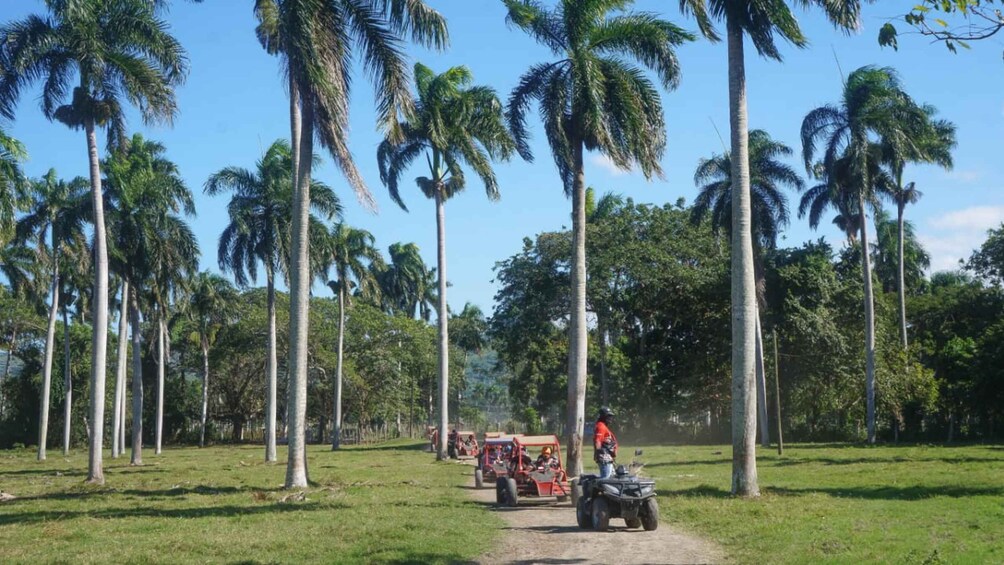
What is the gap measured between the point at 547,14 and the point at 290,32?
26.4ft

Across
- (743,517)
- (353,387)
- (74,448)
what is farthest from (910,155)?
(74,448)

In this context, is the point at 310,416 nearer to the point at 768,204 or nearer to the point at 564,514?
the point at 768,204

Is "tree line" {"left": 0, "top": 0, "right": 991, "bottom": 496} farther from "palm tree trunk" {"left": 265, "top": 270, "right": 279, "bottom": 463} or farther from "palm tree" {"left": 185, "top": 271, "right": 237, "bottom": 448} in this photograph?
"palm tree" {"left": 185, "top": 271, "right": 237, "bottom": 448}

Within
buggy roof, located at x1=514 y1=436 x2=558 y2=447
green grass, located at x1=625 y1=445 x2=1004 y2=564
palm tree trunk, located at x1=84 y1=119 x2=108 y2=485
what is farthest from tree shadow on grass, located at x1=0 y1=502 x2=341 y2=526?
palm tree trunk, located at x1=84 y1=119 x2=108 y2=485

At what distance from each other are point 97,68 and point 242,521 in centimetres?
1529

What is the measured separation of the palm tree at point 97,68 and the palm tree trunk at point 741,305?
15.6 m

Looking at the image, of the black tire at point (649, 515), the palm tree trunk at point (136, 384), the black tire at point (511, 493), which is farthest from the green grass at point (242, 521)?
the palm tree trunk at point (136, 384)

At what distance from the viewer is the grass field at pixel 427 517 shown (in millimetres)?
12367

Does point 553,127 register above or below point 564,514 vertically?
above

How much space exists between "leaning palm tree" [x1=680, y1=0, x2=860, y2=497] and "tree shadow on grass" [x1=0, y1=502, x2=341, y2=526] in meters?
8.68

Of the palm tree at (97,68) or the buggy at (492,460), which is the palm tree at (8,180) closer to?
the palm tree at (97,68)

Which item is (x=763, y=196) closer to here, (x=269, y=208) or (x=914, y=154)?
(x=914, y=154)

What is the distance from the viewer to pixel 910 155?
42125 mm

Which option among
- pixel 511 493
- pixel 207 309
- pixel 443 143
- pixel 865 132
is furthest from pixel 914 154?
pixel 207 309
